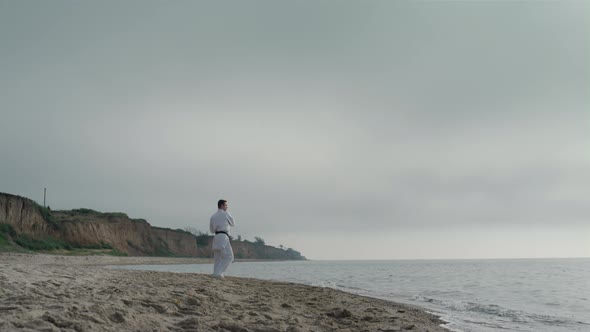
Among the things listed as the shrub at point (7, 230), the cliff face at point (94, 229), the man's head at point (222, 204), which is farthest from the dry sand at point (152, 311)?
the cliff face at point (94, 229)

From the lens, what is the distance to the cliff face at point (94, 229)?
40.6m

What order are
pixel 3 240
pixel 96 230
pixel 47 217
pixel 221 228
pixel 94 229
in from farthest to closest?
pixel 96 230 → pixel 94 229 → pixel 47 217 → pixel 3 240 → pixel 221 228

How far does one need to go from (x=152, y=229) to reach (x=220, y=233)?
213 feet

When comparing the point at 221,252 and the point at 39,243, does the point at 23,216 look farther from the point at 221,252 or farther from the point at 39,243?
the point at 221,252

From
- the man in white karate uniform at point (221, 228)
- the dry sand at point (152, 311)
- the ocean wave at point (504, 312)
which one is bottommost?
the ocean wave at point (504, 312)

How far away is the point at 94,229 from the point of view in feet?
170

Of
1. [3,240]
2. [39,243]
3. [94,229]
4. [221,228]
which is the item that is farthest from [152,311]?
[94,229]

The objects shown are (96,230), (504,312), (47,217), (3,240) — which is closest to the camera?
(504,312)

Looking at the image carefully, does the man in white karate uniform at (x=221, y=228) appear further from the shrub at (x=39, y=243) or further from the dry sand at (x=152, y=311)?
the shrub at (x=39, y=243)

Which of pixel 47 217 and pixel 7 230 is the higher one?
pixel 47 217

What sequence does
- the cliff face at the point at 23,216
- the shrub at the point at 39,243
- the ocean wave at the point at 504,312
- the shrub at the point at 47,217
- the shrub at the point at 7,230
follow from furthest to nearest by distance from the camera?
the shrub at the point at 47,217 → the cliff face at the point at 23,216 → the shrub at the point at 39,243 → the shrub at the point at 7,230 → the ocean wave at the point at 504,312

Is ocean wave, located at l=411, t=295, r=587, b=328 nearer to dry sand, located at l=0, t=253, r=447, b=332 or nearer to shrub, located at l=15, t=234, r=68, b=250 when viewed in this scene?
dry sand, located at l=0, t=253, r=447, b=332

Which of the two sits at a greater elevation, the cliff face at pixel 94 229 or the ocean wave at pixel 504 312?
the cliff face at pixel 94 229

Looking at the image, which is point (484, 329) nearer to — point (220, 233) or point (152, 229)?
point (220, 233)
